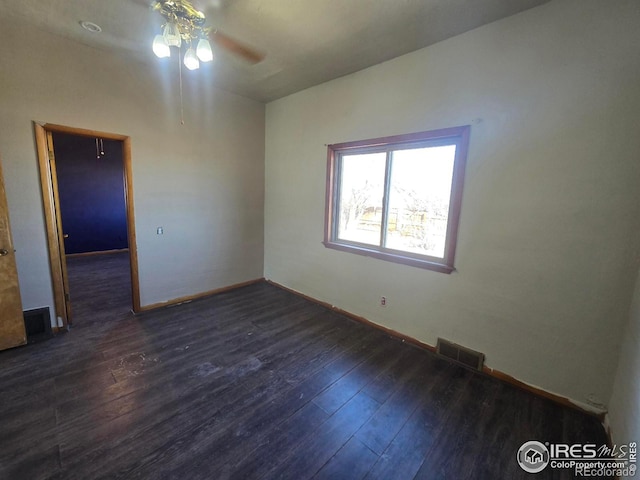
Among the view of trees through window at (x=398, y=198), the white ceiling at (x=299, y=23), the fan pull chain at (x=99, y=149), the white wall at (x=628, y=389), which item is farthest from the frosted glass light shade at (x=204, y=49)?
the fan pull chain at (x=99, y=149)

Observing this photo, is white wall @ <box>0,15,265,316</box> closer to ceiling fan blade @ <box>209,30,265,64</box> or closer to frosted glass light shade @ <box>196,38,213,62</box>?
ceiling fan blade @ <box>209,30,265,64</box>

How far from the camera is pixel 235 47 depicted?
2561 millimetres

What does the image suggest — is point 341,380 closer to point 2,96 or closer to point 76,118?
point 76,118

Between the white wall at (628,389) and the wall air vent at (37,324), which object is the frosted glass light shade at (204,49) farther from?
the white wall at (628,389)

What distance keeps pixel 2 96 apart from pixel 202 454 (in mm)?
3430

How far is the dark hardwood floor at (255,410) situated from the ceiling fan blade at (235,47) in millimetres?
2902

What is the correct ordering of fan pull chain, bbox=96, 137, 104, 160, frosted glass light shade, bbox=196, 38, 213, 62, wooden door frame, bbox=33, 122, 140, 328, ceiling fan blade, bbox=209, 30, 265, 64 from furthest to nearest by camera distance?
1. fan pull chain, bbox=96, 137, 104, 160
2. wooden door frame, bbox=33, 122, 140, 328
3. ceiling fan blade, bbox=209, 30, 265, 64
4. frosted glass light shade, bbox=196, 38, 213, 62

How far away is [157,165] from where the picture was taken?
328 cm

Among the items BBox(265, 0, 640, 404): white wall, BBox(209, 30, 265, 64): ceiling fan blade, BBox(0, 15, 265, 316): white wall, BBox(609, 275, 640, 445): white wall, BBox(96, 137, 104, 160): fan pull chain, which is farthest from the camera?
BBox(96, 137, 104, 160): fan pull chain

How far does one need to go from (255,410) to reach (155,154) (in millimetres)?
3079

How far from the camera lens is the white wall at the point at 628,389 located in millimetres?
1437

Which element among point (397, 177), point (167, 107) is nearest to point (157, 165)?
point (167, 107)

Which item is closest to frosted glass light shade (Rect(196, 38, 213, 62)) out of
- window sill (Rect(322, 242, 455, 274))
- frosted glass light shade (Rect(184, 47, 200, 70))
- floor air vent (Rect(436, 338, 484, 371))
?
frosted glass light shade (Rect(184, 47, 200, 70))

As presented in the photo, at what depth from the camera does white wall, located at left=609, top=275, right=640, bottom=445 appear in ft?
4.71
